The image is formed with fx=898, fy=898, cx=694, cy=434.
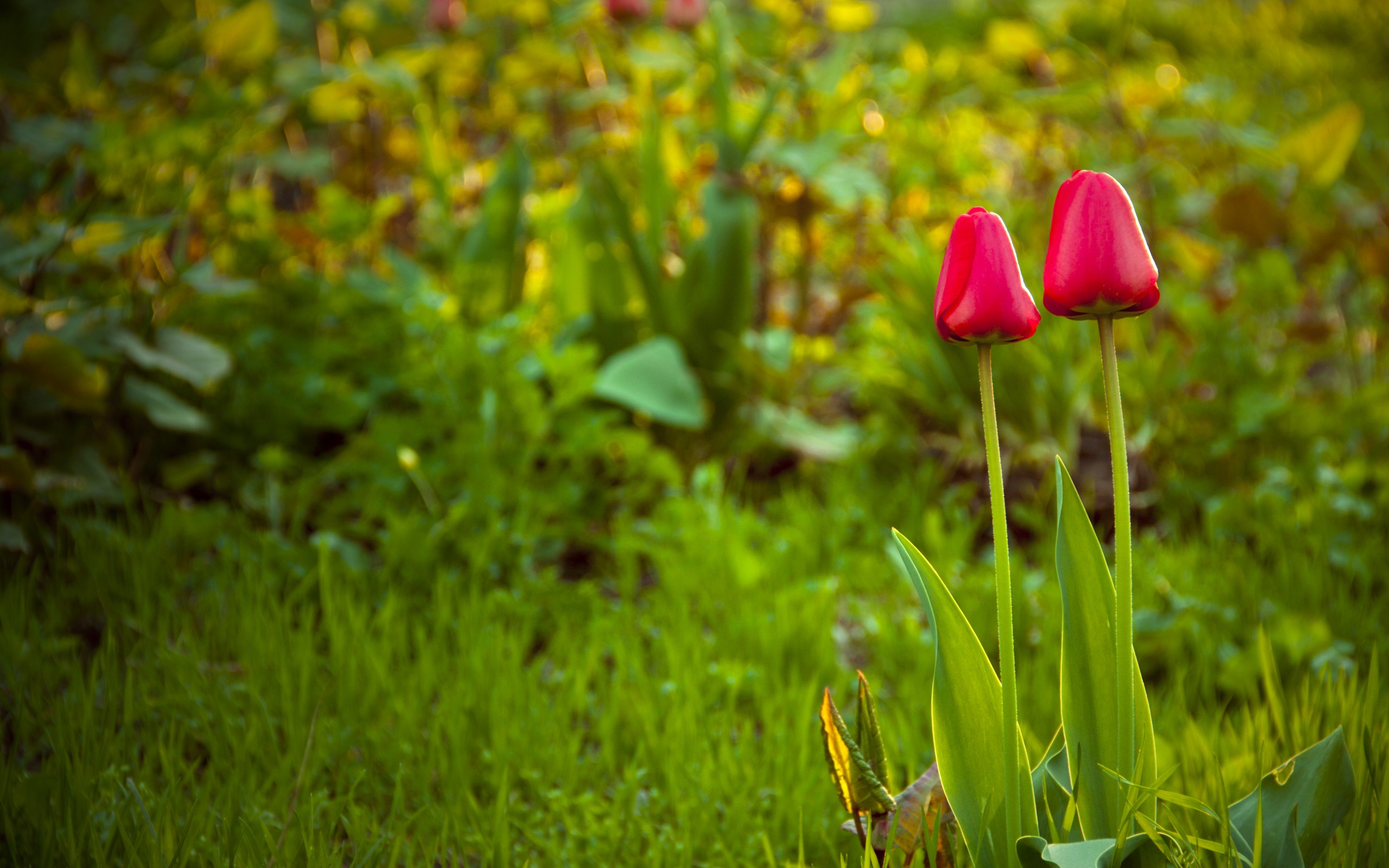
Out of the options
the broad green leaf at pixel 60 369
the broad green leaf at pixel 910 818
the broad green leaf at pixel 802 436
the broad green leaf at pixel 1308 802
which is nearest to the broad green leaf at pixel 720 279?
the broad green leaf at pixel 802 436

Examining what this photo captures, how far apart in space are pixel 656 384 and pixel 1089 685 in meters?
1.18

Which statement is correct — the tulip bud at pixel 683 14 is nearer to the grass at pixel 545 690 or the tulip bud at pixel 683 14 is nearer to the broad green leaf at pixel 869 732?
the grass at pixel 545 690

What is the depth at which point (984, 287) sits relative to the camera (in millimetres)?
698

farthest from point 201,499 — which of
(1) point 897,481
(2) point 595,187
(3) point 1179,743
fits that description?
(3) point 1179,743

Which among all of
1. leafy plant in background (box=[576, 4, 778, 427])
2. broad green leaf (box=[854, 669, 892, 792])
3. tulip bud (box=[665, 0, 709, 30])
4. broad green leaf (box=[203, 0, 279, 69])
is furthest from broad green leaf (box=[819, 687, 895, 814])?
tulip bud (box=[665, 0, 709, 30])

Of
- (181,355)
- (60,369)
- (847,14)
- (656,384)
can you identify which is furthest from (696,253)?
(60,369)

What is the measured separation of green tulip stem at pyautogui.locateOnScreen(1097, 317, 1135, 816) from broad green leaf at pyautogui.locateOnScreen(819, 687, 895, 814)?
0.69 feet

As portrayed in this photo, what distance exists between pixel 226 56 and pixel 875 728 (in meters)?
1.90

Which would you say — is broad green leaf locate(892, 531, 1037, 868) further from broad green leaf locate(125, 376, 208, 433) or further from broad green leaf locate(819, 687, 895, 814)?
broad green leaf locate(125, 376, 208, 433)

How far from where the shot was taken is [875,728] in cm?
82

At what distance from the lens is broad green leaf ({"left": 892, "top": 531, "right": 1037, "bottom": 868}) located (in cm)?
77

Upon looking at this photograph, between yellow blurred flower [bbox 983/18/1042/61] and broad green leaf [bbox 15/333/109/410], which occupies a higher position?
yellow blurred flower [bbox 983/18/1042/61]

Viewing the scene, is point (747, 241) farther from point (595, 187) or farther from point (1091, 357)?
point (1091, 357)

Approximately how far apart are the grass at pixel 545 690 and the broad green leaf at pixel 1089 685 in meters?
0.18
